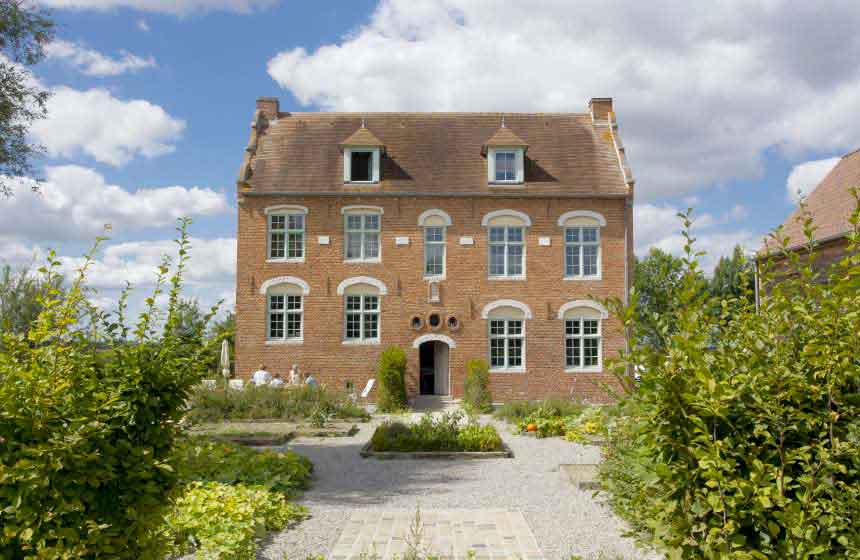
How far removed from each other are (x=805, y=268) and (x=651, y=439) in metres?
1.28

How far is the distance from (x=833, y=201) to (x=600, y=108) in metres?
9.49

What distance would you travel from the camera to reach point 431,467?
10867mm

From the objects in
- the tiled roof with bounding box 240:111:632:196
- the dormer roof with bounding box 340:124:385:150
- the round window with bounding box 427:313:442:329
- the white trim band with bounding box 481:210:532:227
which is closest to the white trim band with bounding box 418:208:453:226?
the tiled roof with bounding box 240:111:632:196

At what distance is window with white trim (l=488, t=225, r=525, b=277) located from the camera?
22.8 metres

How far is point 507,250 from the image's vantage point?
896 inches

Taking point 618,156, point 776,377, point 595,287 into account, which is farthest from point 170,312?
point 618,156

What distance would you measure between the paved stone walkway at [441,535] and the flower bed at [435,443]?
12.4 feet

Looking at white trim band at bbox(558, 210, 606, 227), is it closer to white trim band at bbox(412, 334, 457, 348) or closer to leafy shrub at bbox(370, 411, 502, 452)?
white trim band at bbox(412, 334, 457, 348)

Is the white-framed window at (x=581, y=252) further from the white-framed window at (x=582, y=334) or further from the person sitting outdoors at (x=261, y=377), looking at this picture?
the person sitting outdoors at (x=261, y=377)

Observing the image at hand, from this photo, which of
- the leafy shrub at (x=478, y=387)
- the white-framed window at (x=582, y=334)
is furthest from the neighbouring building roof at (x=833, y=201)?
the leafy shrub at (x=478, y=387)

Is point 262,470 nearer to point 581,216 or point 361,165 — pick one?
point 361,165

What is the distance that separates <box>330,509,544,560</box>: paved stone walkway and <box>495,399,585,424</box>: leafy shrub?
26.6 feet

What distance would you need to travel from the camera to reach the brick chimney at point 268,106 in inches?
1003

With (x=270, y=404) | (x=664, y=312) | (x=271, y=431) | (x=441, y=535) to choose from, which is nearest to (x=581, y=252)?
(x=270, y=404)
